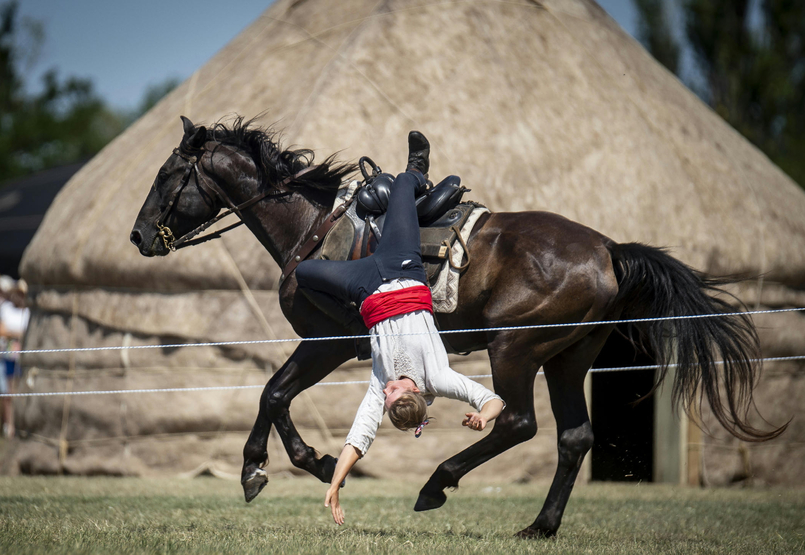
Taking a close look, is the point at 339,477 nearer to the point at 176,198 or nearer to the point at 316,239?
the point at 316,239

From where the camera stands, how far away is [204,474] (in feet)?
24.4

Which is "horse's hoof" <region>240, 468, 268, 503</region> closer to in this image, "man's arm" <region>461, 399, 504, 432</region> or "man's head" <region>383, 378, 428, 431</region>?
"man's head" <region>383, 378, 428, 431</region>

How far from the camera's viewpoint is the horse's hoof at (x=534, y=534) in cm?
Result: 425

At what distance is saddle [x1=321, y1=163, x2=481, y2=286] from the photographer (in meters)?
4.26

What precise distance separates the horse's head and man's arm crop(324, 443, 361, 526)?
1.93 metres

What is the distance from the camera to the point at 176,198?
4.80 m

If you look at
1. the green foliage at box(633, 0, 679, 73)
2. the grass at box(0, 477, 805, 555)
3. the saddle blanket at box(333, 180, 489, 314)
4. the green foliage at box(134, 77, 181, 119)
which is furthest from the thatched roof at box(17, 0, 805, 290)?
the green foliage at box(134, 77, 181, 119)

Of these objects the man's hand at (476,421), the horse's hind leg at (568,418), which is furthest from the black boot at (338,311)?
the horse's hind leg at (568,418)

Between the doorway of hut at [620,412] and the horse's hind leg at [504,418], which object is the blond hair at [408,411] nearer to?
the horse's hind leg at [504,418]

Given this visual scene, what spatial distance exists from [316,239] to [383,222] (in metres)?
0.45

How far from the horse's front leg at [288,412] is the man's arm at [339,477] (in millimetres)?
625

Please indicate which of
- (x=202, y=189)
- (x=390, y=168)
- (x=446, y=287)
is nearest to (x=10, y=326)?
(x=390, y=168)

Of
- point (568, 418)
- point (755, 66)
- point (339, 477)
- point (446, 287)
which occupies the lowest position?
point (568, 418)

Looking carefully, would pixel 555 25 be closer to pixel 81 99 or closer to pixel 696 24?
pixel 696 24
